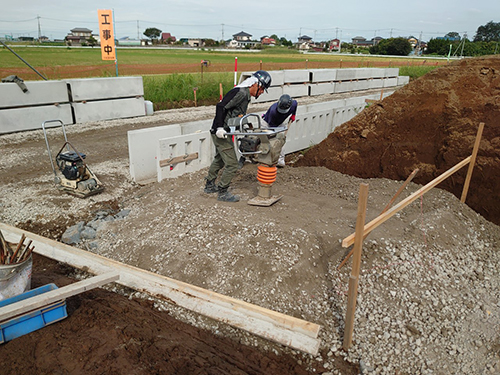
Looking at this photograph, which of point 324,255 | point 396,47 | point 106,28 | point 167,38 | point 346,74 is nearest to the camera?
point 324,255

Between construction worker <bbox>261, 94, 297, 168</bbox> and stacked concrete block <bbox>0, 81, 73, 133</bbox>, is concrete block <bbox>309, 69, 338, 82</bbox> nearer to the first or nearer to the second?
stacked concrete block <bbox>0, 81, 73, 133</bbox>

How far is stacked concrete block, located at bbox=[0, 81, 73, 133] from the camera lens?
390 inches

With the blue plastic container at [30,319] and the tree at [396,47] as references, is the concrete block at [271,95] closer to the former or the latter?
the blue plastic container at [30,319]

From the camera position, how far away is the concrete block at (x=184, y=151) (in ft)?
22.1

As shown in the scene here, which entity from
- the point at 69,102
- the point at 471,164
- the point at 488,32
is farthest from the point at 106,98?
the point at 488,32

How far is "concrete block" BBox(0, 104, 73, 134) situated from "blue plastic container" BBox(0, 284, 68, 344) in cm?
817

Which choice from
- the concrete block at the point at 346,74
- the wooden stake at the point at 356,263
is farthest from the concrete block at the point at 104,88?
the concrete block at the point at 346,74

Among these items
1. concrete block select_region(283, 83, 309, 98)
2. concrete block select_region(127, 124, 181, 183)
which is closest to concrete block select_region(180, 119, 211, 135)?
concrete block select_region(127, 124, 181, 183)

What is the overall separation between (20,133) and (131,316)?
338 inches

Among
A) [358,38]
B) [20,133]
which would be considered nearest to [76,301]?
[20,133]

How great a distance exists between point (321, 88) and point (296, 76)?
7.20ft

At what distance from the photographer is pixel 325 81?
20.1 meters

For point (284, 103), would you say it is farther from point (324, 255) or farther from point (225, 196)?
point (324, 255)

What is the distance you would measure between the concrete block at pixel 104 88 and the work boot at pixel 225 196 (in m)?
7.55
